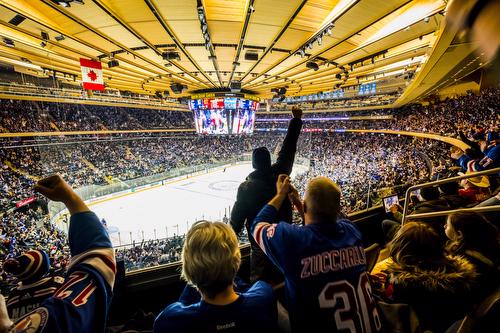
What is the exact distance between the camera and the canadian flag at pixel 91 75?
5.83 metres

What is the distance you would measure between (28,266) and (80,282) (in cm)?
64

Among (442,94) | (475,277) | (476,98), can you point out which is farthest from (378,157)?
(475,277)

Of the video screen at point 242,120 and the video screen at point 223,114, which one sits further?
the video screen at point 242,120

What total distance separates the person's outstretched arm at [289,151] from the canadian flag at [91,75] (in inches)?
216

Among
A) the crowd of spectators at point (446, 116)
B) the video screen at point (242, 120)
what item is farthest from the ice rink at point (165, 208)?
the crowd of spectators at point (446, 116)

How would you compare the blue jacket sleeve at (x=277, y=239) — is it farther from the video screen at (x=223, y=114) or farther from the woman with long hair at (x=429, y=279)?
the video screen at (x=223, y=114)

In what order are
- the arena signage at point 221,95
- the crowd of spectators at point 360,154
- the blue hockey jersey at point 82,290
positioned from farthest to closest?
the crowd of spectators at point 360,154 < the arena signage at point 221,95 < the blue hockey jersey at point 82,290

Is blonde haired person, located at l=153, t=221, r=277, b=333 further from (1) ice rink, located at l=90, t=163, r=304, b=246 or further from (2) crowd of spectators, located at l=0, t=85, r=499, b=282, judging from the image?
(1) ice rink, located at l=90, t=163, r=304, b=246

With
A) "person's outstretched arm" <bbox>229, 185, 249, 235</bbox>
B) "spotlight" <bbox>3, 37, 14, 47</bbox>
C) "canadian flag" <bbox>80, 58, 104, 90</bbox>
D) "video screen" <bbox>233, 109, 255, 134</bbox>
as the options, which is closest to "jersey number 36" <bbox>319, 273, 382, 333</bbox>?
"person's outstretched arm" <bbox>229, 185, 249, 235</bbox>

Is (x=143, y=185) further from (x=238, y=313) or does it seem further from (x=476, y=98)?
(x=476, y=98)

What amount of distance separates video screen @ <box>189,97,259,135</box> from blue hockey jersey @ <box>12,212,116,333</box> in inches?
390

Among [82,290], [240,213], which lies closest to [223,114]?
[240,213]

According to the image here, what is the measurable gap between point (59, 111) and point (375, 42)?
74.7 feet

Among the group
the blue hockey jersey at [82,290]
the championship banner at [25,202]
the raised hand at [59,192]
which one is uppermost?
the raised hand at [59,192]
